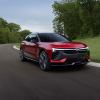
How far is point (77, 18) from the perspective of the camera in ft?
302

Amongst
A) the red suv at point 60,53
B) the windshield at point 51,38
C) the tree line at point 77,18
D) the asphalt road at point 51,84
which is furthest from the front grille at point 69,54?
the tree line at point 77,18

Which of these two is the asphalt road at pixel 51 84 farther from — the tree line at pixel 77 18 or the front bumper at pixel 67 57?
the tree line at pixel 77 18

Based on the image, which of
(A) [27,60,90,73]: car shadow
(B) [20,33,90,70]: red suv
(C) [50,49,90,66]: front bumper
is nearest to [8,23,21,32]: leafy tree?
(A) [27,60,90,73]: car shadow

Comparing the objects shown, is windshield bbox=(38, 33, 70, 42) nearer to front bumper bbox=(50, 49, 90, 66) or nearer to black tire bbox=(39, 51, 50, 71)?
black tire bbox=(39, 51, 50, 71)

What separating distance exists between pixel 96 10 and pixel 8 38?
234ft

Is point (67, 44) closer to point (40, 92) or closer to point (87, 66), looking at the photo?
point (87, 66)

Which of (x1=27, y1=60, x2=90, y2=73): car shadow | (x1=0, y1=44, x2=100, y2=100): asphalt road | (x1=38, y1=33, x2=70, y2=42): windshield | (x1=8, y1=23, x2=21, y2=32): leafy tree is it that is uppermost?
(x1=38, y1=33, x2=70, y2=42): windshield

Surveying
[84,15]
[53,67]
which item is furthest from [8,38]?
[53,67]

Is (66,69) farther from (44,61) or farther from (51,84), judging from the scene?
(51,84)

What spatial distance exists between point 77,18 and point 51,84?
8178 cm

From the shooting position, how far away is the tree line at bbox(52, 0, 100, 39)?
8033 cm

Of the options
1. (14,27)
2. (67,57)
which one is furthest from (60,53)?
(14,27)

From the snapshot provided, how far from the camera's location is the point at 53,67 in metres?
15.4

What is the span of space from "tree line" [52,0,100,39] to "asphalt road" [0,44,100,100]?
208ft
